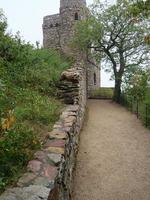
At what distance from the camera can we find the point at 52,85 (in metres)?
11.4

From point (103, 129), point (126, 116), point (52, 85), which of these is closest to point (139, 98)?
point (126, 116)

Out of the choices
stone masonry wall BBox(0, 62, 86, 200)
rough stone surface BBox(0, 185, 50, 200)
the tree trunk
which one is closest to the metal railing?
the tree trunk

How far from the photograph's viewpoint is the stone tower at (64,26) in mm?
26984

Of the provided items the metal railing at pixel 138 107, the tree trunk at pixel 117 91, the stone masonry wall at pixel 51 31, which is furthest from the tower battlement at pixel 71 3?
the metal railing at pixel 138 107

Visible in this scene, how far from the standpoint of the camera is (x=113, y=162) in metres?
9.95

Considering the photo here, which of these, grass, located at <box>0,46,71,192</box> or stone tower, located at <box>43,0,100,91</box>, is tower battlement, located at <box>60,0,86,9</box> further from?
grass, located at <box>0,46,71,192</box>

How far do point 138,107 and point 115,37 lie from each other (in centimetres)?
587

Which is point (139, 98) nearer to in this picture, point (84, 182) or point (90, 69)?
point (90, 69)

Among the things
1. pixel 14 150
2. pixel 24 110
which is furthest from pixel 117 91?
pixel 14 150

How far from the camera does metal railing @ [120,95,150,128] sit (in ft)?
53.4

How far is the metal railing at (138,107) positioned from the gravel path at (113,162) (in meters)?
0.53

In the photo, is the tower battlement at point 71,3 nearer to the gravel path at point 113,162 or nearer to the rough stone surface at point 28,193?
the gravel path at point 113,162

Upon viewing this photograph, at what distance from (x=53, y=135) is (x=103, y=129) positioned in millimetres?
8002

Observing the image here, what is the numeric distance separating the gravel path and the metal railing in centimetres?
53
